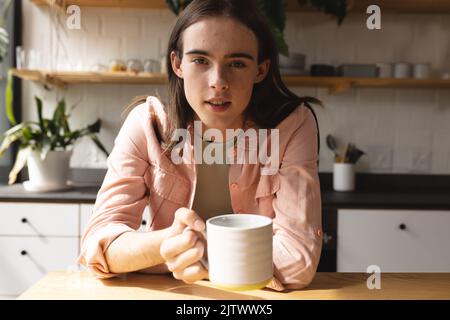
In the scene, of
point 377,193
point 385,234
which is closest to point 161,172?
point 385,234

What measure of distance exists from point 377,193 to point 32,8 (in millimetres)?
1791

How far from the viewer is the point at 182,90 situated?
0.84 meters

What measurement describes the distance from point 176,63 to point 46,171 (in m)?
1.17

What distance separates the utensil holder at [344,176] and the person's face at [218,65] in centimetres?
130

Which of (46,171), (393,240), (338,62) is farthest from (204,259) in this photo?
(338,62)

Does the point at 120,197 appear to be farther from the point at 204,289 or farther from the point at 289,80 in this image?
the point at 289,80

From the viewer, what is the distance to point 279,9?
1.65 metres

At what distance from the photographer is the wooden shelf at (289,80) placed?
1.85 m

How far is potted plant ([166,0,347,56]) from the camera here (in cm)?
162

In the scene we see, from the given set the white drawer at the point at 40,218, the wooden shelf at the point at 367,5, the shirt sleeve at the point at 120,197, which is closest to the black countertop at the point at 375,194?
the white drawer at the point at 40,218

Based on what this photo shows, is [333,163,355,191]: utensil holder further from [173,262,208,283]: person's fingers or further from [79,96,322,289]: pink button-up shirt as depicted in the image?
[173,262,208,283]: person's fingers

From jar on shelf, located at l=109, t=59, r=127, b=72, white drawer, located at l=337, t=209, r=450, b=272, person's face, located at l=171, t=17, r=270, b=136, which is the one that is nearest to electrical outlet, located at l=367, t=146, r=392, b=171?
white drawer, located at l=337, t=209, r=450, b=272

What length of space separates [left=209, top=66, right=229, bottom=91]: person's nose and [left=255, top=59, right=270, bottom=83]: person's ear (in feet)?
0.53
